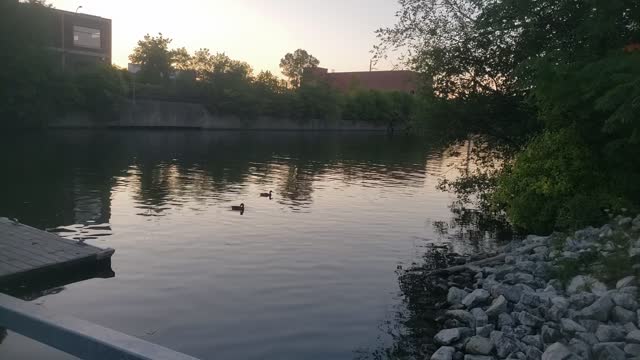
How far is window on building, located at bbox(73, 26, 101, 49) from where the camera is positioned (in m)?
91.9

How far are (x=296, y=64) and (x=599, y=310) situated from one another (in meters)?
127

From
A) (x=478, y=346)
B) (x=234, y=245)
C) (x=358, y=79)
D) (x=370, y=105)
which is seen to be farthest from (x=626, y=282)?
(x=358, y=79)

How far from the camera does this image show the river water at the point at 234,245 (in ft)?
36.1

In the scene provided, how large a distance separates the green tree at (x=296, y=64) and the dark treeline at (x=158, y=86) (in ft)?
0.76

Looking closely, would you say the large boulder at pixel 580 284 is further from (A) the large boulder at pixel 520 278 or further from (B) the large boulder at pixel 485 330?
(B) the large boulder at pixel 485 330

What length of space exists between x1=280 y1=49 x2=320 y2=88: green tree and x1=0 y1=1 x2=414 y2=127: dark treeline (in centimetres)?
23

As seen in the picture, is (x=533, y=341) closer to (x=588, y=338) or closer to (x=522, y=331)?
(x=522, y=331)

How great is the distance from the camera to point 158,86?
94312 millimetres

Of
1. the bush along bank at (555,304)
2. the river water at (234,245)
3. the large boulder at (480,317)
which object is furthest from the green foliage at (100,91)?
the large boulder at (480,317)

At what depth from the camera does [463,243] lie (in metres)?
19.5

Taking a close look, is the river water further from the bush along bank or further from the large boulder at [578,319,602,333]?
the large boulder at [578,319,602,333]

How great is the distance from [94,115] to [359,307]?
238 feet

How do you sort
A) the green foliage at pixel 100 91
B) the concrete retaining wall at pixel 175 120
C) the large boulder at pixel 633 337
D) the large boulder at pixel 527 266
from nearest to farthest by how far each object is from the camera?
the large boulder at pixel 633 337 → the large boulder at pixel 527 266 → the green foliage at pixel 100 91 → the concrete retaining wall at pixel 175 120

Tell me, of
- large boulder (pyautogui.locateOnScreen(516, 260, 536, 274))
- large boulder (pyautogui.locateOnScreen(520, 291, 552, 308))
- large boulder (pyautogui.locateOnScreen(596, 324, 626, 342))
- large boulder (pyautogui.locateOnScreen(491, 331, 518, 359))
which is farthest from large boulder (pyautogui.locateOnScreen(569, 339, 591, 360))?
large boulder (pyautogui.locateOnScreen(516, 260, 536, 274))
